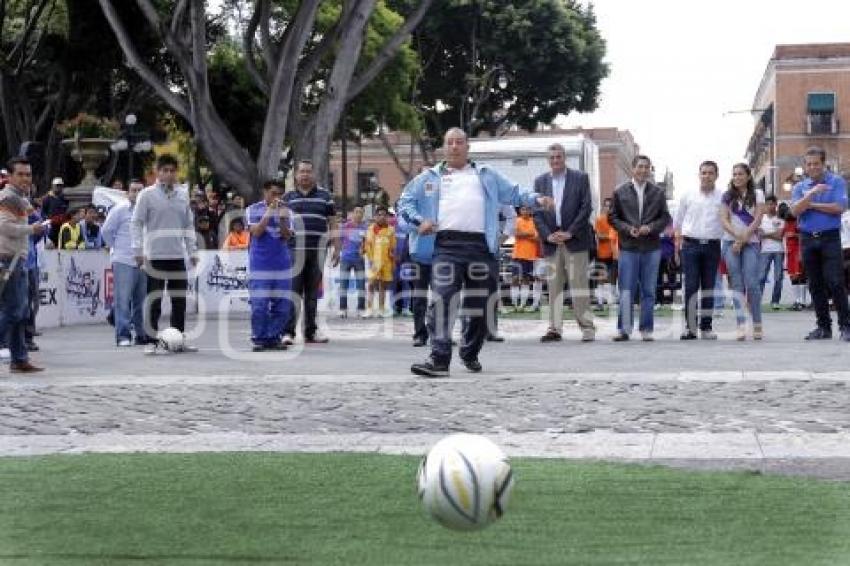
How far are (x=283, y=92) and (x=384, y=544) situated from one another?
22.1 metres

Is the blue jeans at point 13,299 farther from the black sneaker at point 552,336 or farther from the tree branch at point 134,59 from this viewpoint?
the tree branch at point 134,59

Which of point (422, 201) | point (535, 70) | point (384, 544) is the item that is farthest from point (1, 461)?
point (535, 70)

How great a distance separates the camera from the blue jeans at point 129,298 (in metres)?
16.0

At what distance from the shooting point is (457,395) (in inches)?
398

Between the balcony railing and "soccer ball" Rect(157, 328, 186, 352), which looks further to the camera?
Result: the balcony railing

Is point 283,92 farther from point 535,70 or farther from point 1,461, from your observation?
point 535,70

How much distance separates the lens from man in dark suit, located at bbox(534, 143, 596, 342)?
1521cm

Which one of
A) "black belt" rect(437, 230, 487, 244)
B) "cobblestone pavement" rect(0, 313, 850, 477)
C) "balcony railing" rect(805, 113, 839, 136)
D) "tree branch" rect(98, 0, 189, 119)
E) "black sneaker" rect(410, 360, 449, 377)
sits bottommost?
"cobblestone pavement" rect(0, 313, 850, 477)

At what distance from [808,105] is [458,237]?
71.6 metres

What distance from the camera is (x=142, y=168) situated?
42438 mm

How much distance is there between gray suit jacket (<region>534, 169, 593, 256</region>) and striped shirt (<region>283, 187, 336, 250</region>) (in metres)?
2.26

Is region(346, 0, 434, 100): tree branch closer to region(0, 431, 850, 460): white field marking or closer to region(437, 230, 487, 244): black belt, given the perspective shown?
region(437, 230, 487, 244): black belt

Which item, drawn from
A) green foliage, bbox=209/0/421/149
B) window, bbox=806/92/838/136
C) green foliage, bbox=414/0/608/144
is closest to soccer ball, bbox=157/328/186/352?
green foliage, bbox=209/0/421/149

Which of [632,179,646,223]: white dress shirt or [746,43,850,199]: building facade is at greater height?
[746,43,850,199]: building facade
